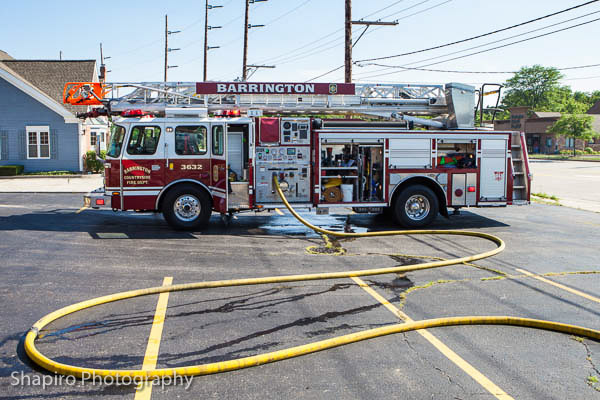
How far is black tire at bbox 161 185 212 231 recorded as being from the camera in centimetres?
1249

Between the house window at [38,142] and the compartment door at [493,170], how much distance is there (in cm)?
2336

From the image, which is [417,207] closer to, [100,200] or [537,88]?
[100,200]

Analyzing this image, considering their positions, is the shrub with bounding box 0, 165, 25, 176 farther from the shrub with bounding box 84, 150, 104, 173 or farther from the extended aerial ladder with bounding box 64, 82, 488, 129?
the extended aerial ladder with bounding box 64, 82, 488, 129

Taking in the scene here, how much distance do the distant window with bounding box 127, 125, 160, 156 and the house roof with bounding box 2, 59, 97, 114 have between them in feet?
74.9

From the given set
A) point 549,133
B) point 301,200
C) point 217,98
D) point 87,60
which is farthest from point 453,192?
point 549,133

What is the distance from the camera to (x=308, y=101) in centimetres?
1388

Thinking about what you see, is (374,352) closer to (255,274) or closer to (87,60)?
(255,274)

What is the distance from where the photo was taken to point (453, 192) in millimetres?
13477

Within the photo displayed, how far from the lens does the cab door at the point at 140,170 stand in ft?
40.9

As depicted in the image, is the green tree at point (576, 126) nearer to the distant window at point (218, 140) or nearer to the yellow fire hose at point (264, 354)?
the distant window at point (218, 140)

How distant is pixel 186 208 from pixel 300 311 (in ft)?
21.4

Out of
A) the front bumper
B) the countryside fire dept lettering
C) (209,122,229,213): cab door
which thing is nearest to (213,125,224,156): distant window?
(209,122,229,213): cab door

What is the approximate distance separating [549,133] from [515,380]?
82.7 meters

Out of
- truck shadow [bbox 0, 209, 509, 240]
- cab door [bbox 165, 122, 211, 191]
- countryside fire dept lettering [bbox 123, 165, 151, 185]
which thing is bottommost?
truck shadow [bbox 0, 209, 509, 240]
